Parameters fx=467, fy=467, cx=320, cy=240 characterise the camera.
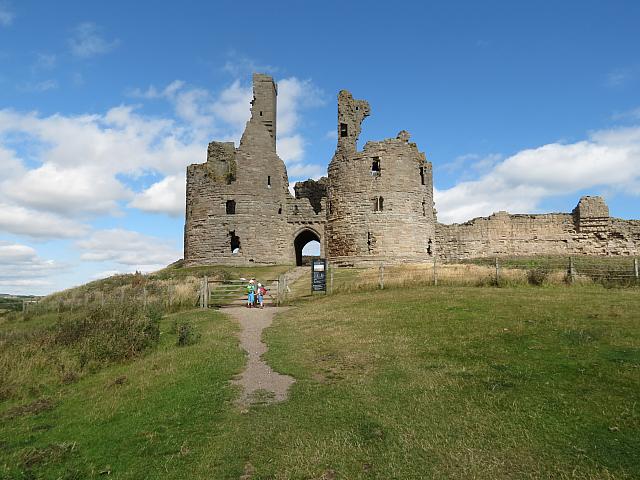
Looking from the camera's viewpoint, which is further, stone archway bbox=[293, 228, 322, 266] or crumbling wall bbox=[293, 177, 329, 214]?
crumbling wall bbox=[293, 177, 329, 214]

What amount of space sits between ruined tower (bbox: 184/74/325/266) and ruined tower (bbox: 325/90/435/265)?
5.53m

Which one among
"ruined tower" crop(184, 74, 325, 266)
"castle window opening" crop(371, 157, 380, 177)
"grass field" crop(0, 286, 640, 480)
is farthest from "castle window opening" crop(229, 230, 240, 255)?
"grass field" crop(0, 286, 640, 480)

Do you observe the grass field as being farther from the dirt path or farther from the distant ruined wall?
the distant ruined wall

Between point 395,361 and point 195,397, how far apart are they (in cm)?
402

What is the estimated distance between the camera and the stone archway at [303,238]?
39.8 meters

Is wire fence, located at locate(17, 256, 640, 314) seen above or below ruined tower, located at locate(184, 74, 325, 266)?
below

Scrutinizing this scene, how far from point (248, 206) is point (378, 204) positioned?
10.9 metres

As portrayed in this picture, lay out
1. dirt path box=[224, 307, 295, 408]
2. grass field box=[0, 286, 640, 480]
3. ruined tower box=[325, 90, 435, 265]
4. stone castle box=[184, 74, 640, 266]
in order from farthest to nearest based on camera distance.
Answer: stone castle box=[184, 74, 640, 266] → ruined tower box=[325, 90, 435, 265] → dirt path box=[224, 307, 295, 408] → grass field box=[0, 286, 640, 480]

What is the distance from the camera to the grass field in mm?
5547

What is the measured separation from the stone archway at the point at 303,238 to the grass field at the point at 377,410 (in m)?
27.2

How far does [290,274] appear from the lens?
32125 mm

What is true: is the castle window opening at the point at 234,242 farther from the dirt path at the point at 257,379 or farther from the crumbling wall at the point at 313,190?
the dirt path at the point at 257,379

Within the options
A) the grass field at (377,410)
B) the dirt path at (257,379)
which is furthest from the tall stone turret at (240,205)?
the grass field at (377,410)

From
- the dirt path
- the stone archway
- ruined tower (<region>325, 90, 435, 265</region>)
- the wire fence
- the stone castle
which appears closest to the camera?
the dirt path
